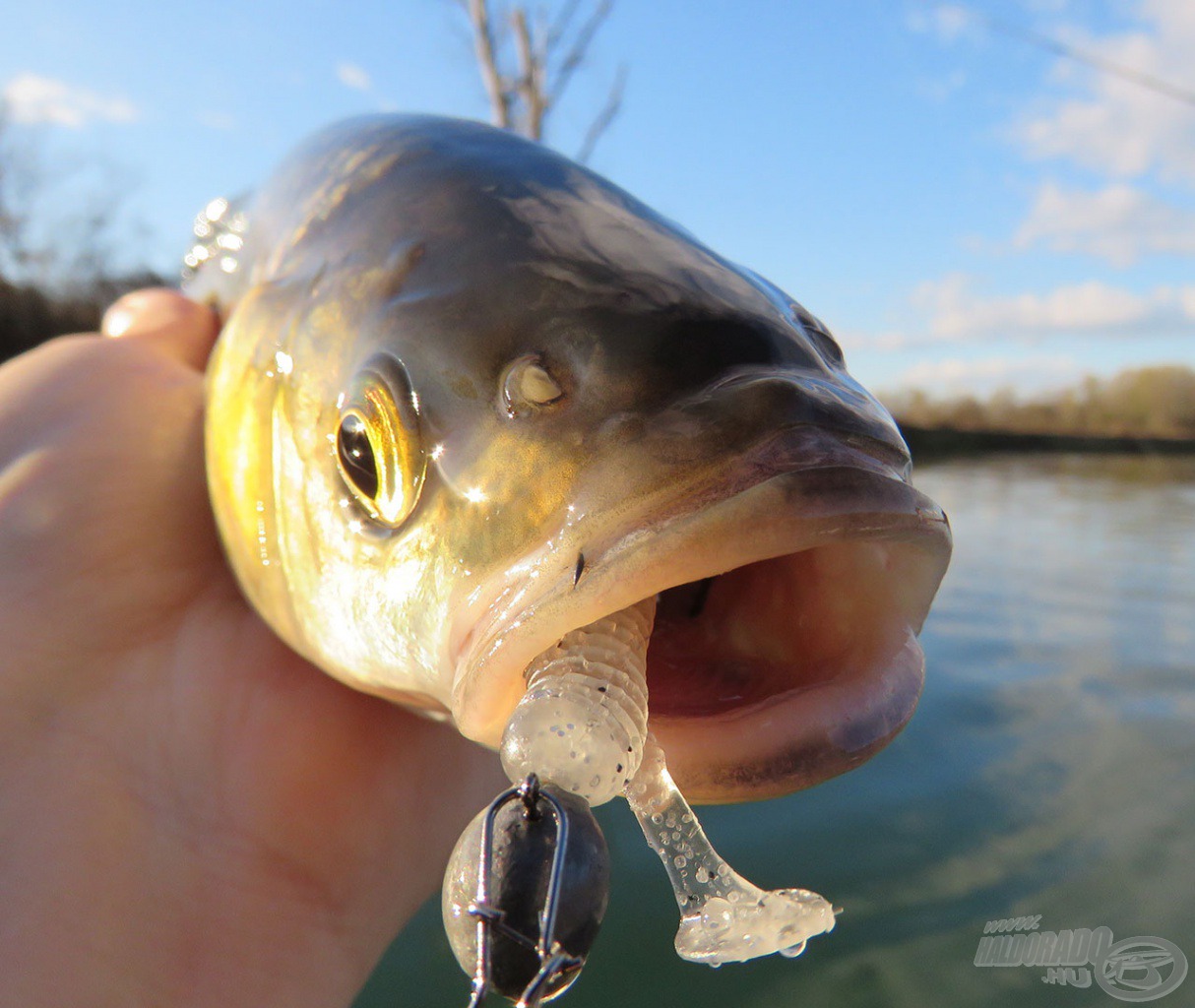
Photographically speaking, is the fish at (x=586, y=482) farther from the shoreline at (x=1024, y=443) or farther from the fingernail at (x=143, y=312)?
the shoreline at (x=1024, y=443)

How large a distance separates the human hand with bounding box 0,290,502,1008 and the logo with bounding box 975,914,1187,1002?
3.28 ft

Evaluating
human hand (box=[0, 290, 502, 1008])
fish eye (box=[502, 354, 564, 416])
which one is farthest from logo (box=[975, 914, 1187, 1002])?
fish eye (box=[502, 354, 564, 416])

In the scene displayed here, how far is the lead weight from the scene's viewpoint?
603mm

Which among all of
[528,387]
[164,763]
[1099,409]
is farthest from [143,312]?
[1099,409]

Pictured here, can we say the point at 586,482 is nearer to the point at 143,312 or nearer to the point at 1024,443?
the point at 143,312

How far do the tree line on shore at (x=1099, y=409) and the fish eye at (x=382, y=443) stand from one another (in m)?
23.4

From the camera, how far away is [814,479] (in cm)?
70

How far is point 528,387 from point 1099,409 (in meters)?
32.2

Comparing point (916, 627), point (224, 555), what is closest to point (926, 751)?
point (916, 627)

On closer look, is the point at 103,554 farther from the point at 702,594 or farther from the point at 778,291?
the point at 778,291

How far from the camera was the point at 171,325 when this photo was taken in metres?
2.00

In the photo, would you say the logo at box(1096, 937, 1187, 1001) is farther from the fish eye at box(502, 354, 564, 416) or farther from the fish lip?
the fish eye at box(502, 354, 564, 416)

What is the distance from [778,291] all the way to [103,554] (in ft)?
3.76

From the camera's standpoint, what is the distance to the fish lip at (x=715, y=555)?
69cm
